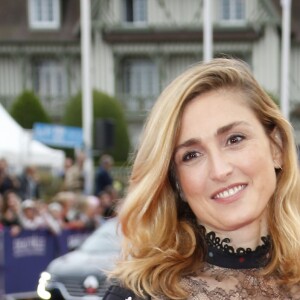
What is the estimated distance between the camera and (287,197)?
255cm

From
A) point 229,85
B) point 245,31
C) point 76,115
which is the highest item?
point 229,85

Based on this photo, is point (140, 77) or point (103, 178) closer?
point (103, 178)

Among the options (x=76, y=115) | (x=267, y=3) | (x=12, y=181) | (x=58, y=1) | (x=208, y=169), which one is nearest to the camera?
(x=208, y=169)

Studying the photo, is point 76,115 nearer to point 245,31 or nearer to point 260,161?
point 245,31

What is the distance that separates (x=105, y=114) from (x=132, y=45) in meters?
6.65

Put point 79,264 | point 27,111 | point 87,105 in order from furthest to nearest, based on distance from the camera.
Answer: point 27,111 < point 87,105 < point 79,264

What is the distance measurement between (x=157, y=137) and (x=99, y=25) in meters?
33.4

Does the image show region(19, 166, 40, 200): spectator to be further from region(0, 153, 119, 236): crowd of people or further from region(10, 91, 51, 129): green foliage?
region(10, 91, 51, 129): green foliage

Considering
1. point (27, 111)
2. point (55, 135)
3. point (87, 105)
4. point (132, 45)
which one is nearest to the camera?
point (55, 135)

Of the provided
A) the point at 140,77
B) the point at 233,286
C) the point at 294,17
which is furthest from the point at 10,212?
the point at 294,17

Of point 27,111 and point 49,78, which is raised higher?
point 49,78

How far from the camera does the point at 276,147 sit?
2.52 metres

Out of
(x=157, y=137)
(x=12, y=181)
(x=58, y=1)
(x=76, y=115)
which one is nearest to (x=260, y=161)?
(x=157, y=137)

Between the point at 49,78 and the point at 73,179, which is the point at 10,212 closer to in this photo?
the point at 73,179
